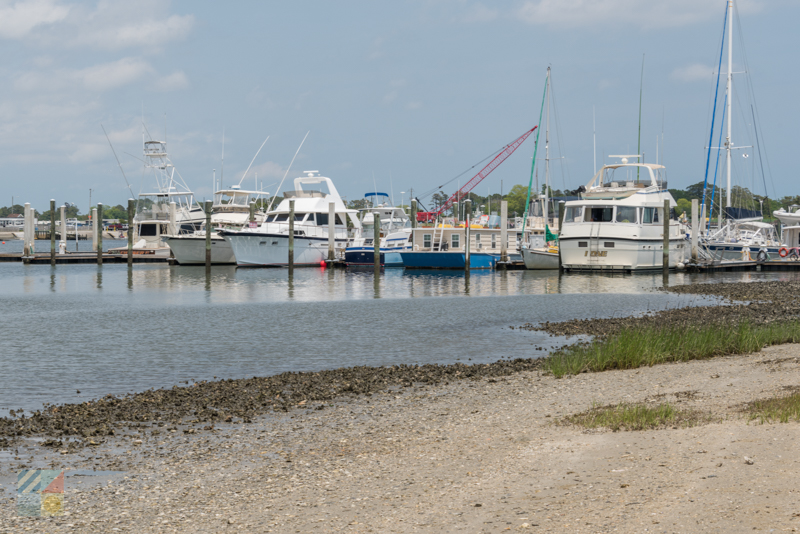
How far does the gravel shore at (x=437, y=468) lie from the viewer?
6.02m

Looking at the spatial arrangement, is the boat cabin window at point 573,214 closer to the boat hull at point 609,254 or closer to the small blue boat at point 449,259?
the boat hull at point 609,254

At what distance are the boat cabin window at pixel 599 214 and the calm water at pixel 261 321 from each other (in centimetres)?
334

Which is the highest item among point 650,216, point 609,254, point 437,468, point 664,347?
point 650,216

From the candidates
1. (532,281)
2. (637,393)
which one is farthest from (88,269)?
(637,393)

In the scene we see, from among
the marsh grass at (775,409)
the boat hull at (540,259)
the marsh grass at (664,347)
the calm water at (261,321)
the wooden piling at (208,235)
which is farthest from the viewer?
the wooden piling at (208,235)

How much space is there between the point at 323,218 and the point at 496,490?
1993 inches

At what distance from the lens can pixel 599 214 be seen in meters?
43.5

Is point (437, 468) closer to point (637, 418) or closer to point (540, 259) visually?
point (637, 418)

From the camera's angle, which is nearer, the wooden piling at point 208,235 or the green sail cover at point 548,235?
the wooden piling at point 208,235

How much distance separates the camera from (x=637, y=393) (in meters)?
11.0

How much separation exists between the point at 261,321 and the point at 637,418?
17.4 metres

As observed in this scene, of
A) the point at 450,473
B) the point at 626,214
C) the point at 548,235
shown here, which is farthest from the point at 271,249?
the point at 450,473

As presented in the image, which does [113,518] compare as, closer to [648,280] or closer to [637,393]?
[637,393]

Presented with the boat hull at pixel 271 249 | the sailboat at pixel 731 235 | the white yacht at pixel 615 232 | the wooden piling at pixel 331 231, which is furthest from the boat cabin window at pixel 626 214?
the boat hull at pixel 271 249
